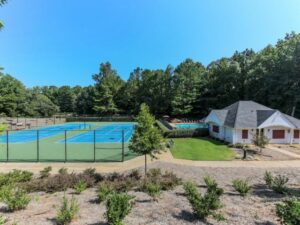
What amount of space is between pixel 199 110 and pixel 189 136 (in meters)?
31.2

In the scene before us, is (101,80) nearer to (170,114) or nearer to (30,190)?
(170,114)

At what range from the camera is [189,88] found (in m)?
61.7

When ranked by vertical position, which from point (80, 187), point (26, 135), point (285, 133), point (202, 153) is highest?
point (285, 133)

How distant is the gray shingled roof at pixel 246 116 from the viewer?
2755cm

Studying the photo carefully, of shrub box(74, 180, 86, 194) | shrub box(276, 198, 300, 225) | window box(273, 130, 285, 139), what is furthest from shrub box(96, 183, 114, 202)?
window box(273, 130, 285, 139)

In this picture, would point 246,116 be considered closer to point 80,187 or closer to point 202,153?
point 202,153

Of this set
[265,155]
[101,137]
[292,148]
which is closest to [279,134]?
[292,148]

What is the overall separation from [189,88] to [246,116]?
33.5m

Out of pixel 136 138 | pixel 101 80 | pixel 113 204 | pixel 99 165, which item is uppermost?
pixel 101 80

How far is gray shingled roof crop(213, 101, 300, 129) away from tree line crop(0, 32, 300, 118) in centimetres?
1277

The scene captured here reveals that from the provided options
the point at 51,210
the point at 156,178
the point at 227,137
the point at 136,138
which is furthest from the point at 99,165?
the point at 227,137

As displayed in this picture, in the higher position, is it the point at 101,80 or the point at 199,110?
the point at 101,80

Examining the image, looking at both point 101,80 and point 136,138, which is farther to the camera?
point 101,80

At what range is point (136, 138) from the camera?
13664mm
